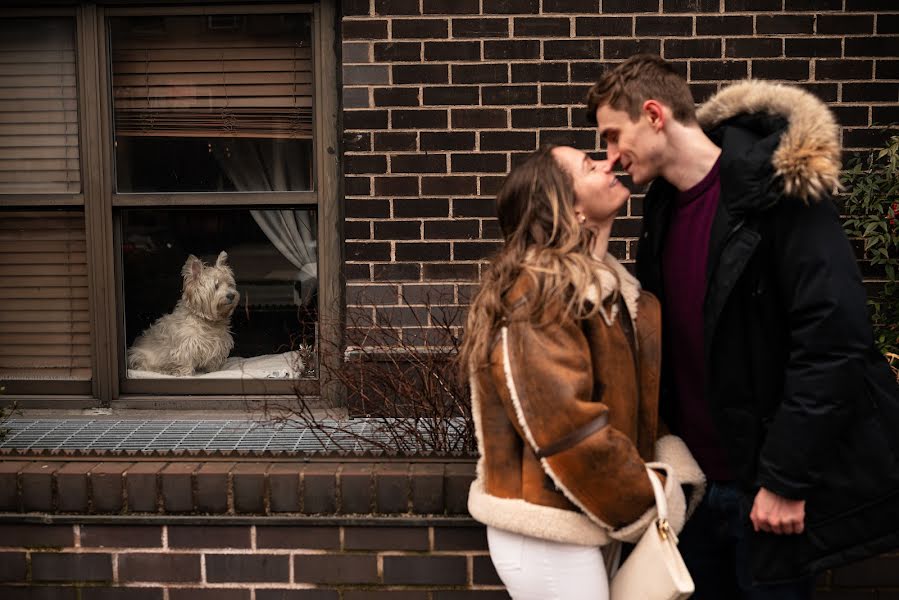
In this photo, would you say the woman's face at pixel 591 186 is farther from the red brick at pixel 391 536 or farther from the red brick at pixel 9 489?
the red brick at pixel 9 489

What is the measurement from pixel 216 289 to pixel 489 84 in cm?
187

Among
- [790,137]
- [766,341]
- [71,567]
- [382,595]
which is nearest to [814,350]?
[766,341]

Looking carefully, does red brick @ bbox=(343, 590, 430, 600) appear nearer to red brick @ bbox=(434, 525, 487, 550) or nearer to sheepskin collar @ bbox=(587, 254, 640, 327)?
red brick @ bbox=(434, 525, 487, 550)

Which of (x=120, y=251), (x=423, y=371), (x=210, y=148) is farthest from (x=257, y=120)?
(x=423, y=371)

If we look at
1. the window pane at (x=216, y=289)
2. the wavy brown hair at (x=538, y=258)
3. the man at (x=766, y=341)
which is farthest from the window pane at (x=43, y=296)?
the man at (x=766, y=341)

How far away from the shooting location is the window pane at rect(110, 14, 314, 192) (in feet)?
16.1

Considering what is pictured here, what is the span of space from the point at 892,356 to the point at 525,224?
89.5 inches

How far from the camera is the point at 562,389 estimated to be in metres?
1.99

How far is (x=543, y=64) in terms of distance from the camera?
15.2ft

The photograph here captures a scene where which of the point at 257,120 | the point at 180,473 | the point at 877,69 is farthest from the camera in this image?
the point at 257,120

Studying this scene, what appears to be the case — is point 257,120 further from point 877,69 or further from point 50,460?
point 877,69

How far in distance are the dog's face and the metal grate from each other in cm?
65

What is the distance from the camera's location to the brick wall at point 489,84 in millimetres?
4598

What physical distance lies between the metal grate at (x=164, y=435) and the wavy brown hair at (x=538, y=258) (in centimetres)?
169
